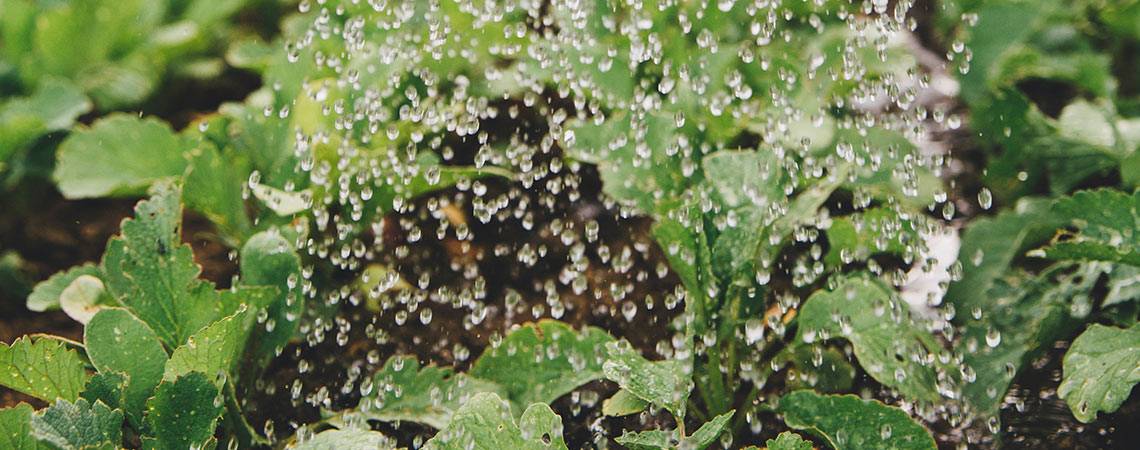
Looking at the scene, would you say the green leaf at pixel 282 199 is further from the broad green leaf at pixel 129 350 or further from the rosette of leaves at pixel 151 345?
the broad green leaf at pixel 129 350

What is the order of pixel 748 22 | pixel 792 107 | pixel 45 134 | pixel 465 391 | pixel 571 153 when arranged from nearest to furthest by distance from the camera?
pixel 465 391, pixel 571 153, pixel 792 107, pixel 45 134, pixel 748 22

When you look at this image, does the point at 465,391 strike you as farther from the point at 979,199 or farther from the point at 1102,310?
the point at 979,199

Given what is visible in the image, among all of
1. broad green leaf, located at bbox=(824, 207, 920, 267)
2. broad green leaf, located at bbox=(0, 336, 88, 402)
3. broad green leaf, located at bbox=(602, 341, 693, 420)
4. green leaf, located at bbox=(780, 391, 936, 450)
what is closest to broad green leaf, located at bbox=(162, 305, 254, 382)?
broad green leaf, located at bbox=(0, 336, 88, 402)

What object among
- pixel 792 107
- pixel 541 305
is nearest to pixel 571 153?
pixel 541 305

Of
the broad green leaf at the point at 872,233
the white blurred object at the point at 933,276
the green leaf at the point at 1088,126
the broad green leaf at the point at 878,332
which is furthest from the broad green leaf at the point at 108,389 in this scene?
the green leaf at the point at 1088,126

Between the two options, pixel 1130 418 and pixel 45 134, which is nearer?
pixel 1130 418

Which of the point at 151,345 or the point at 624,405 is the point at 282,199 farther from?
the point at 624,405

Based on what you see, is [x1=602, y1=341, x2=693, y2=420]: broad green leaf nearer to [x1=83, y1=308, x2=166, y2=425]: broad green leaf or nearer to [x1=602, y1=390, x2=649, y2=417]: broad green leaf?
[x1=602, y1=390, x2=649, y2=417]: broad green leaf
